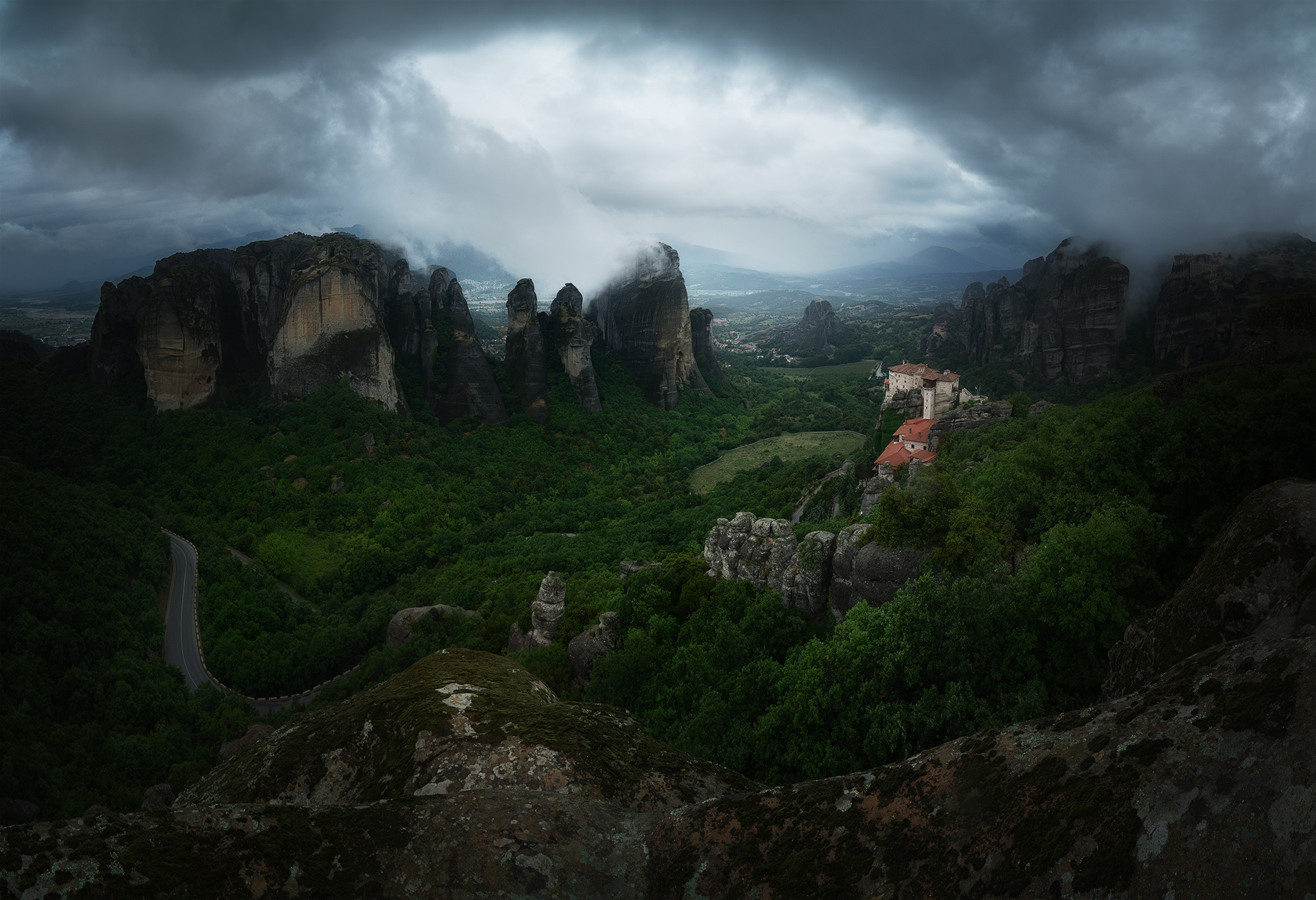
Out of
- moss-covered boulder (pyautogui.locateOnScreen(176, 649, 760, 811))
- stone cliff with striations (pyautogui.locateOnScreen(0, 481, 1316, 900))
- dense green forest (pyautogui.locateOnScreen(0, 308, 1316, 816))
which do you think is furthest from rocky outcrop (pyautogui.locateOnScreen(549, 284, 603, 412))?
stone cliff with striations (pyautogui.locateOnScreen(0, 481, 1316, 900))

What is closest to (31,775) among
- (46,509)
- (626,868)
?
(46,509)

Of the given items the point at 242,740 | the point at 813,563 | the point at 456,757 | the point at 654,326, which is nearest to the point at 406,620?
the point at 242,740

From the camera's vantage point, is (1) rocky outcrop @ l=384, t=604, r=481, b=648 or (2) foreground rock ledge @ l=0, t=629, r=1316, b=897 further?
(1) rocky outcrop @ l=384, t=604, r=481, b=648

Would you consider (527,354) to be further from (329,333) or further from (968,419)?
(968,419)

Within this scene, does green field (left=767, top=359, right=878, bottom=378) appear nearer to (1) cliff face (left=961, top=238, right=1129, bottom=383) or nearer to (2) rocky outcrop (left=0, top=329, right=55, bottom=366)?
(1) cliff face (left=961, top=238, right=1129, bottom=383)

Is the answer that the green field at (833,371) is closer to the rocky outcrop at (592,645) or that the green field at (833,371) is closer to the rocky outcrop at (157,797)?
the rocky outcrop at (592,645)

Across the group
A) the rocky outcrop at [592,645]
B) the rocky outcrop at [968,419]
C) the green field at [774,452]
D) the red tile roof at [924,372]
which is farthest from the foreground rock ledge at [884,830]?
the red tile roof at [924,372]
